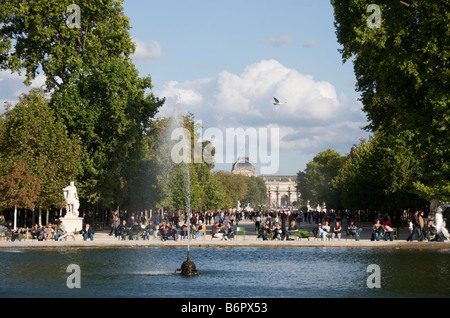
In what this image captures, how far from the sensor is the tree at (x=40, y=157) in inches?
1823

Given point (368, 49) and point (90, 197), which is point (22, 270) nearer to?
point (368, 49)

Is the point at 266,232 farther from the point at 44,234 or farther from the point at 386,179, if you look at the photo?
the point at 386,179

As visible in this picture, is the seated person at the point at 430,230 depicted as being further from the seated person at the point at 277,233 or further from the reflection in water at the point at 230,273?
the seated person at the point at 277,233

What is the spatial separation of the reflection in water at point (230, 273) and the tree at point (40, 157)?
1560 centimetres

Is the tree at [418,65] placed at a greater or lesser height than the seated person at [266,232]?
greater

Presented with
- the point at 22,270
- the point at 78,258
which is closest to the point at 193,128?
the point at 78,258

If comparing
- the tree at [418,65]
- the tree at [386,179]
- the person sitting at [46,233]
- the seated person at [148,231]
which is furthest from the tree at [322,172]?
the tree at [418,65]

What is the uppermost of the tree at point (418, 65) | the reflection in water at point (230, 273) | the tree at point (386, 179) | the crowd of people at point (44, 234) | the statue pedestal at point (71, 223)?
the tree at point (418, 65)

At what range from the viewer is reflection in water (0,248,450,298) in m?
17.7

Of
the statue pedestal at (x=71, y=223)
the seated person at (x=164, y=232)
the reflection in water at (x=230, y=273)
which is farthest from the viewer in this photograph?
the statue pedestal at (x=71, y=223)

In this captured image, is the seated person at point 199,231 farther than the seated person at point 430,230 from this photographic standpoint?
Yes

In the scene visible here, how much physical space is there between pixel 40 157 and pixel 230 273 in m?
30.9

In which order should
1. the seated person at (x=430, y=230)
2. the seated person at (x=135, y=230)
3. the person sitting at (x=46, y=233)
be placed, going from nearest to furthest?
the seated person at (x=430, y=230) → the person sitting at (x=46, y=233) → the seated person at (x=135, y=230)

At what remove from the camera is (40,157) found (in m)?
49.7
